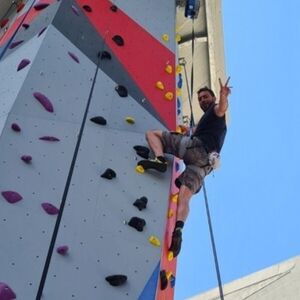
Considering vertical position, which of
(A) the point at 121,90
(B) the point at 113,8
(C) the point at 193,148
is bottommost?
(C) the point at 193,148

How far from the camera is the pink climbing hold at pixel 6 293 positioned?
6.82ft

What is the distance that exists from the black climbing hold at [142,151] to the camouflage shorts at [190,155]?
12 cm

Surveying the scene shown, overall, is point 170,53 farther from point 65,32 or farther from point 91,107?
point 91,107

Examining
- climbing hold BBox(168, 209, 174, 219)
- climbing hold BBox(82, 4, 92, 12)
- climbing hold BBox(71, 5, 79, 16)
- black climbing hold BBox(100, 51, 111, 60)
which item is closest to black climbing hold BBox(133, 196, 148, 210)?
climbing hold BBox(168, 209, 174, 219)

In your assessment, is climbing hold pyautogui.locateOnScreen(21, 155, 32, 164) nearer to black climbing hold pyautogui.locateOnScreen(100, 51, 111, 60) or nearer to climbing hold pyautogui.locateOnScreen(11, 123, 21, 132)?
climbing hold pyautogui.locateOnScreen(11, 123, 21, 132)

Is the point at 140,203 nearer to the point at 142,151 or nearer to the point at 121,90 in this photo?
the point at 142,151

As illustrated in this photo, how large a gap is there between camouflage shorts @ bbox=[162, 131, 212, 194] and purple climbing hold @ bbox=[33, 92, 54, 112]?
0.72 metres

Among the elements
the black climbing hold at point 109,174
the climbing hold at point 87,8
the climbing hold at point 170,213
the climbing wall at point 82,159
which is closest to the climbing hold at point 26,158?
the climbing wall at point 82,159

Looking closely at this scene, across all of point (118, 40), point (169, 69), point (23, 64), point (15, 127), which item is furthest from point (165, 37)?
point (15, 127)

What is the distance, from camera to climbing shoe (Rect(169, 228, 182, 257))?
2.78m

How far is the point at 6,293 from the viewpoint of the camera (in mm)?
2098

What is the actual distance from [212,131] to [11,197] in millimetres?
1271

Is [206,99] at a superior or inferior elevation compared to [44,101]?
inferior

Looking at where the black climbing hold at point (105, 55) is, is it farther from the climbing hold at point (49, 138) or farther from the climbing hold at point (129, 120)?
the climbing hold at point (49, 138)
